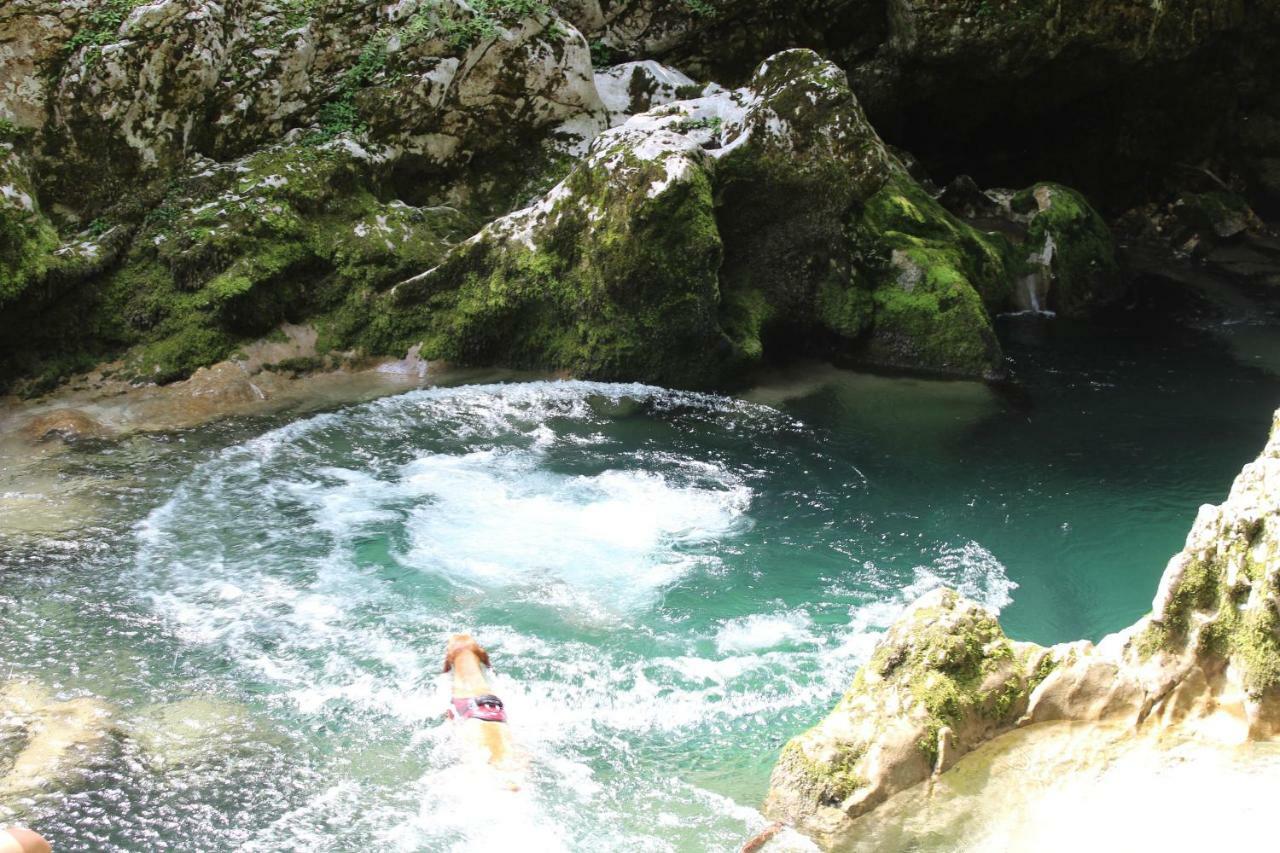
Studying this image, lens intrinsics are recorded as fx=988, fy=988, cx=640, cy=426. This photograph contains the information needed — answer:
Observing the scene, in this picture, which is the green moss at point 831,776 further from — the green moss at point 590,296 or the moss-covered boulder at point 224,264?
the moss-covered boulder at point 224,264

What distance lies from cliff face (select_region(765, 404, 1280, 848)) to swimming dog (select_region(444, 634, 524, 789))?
1.40 m

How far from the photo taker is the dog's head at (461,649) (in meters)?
5.57

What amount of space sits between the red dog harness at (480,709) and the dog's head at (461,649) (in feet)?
1.38

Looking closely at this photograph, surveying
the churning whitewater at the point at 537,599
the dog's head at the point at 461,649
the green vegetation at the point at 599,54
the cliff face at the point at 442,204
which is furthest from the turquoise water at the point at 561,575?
the green vegetation at the point at 599,54

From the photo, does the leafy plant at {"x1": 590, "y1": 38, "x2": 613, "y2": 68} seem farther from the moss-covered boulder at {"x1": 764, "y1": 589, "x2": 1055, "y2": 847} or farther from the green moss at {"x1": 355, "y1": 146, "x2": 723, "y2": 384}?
the moss-covered boulder at {"x1": 764, "y1": 589, "x2": 1055, "y2": 847}

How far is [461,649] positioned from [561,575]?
1470mm

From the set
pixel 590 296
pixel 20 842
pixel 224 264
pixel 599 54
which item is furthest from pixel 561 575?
pixel 599 54

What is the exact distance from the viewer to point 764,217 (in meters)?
11.8

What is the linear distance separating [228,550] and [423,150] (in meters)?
7.04

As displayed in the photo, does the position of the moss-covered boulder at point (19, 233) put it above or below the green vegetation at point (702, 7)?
below

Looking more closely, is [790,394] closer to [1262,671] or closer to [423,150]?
[423,150]

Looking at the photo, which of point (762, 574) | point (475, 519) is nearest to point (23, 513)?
point (475, 519)

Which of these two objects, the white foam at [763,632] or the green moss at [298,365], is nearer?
the white foam at [763,632]

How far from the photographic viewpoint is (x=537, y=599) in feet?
21.7
